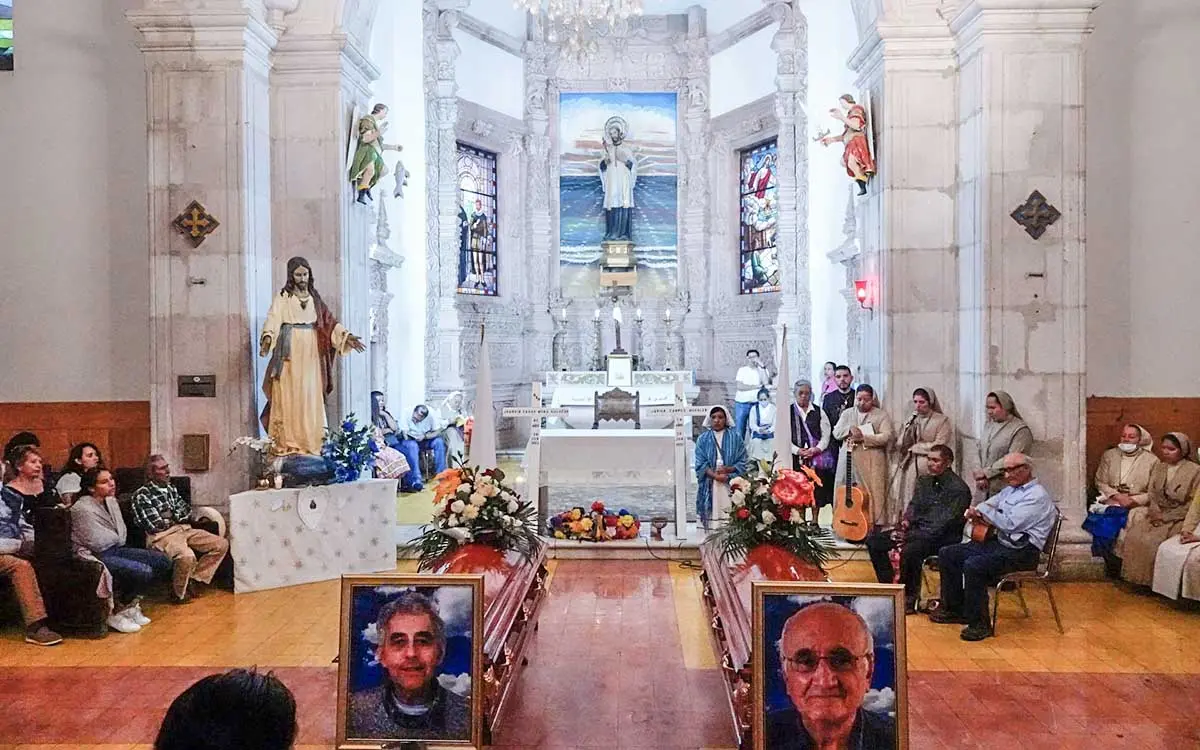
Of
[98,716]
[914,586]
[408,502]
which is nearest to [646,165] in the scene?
[408,502]

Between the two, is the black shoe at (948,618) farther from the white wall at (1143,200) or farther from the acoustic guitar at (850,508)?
the white wall at (1143,200)

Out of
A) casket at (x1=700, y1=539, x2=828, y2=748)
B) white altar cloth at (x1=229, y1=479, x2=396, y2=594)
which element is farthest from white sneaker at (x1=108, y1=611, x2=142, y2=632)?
casket at (x1=700, y1=539, x2=828, y2=748)

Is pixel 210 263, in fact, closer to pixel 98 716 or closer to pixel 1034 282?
pixel 98 716

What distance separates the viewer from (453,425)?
528 inches

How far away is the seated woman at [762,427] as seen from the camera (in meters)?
12.0

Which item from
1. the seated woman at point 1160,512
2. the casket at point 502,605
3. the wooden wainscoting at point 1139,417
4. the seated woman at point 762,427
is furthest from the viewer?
the seated woman at point 762,427

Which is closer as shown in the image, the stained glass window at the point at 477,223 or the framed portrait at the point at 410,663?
the framed portrait at the point at 410,663

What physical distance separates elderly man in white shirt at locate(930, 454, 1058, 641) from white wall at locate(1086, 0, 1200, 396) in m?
2.64

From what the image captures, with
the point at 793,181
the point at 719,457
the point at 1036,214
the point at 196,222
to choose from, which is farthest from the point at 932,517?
the point at 793,181

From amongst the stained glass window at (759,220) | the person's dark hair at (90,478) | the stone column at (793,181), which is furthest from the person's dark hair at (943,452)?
the stained glass window at (759,220)

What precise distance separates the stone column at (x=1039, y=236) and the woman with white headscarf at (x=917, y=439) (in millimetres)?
455

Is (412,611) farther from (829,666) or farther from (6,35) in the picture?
(6,35)

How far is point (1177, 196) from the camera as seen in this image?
27.6 ft

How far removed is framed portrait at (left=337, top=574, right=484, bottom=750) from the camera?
12.6 ft
